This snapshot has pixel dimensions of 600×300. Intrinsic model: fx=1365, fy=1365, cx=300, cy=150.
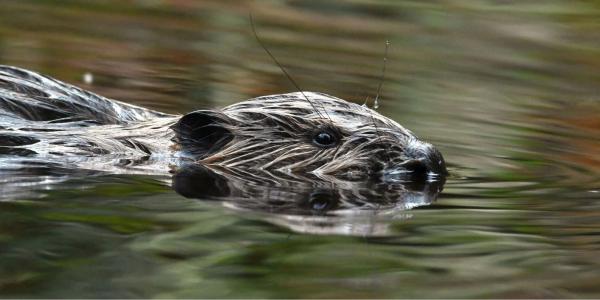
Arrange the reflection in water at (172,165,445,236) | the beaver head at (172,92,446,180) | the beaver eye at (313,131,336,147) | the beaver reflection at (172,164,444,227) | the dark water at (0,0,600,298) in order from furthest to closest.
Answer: the beaver eye at (313,131,336,147) < the beaver head at (172,92,446,180) < the beaver reflection at (172,164,444,227) < the reflection in water at (172,165,445,236) < the dark water at (0,0,600,298)

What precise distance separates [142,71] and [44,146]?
3035 mm

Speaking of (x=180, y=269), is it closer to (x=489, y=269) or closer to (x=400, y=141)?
(x=489, y=269)

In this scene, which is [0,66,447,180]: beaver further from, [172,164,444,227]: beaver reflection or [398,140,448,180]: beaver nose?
[172,164,444,227]: beaver reflection

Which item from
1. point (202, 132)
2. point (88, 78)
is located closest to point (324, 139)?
point (202, 132)

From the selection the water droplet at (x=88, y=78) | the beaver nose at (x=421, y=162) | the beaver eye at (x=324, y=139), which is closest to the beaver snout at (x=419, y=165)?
the beaver nose at (x=421, y=162)

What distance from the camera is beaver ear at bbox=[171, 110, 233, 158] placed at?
21.9ft

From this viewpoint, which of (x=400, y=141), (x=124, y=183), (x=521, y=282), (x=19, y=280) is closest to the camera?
(x=19, y=280)

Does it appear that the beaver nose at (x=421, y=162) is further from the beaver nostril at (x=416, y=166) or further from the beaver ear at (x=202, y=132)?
the beaver ear at (x=202, y=132)

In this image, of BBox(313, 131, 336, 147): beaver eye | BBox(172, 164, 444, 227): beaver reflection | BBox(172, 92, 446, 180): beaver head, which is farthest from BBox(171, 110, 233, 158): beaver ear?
BBox(313, 131, 336, 147): beaver eye

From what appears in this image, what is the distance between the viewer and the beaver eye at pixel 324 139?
6.61 metres

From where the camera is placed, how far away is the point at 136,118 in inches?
284

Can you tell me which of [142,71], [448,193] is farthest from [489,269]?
[142,71]

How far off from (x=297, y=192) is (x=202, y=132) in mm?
900

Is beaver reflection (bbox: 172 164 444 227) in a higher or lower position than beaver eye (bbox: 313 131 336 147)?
lower
